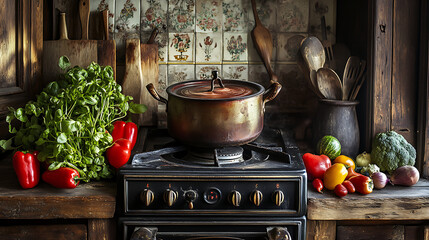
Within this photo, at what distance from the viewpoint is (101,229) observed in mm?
1402

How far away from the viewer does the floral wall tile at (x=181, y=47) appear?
1.98m

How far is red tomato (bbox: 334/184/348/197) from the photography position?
1383 millimetres

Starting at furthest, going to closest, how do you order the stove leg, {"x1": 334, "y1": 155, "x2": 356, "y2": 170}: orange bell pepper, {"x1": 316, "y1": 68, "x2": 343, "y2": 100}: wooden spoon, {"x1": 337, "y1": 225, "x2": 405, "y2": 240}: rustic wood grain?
{"x1": 316, "y1": 68, "x2": 343, "y2": 100}: wooden spoon → {"x1": 334, "y1": 155, "x2": 356, "y2": 170}: orange bell pepper → {"x1": 337, "y1": 225, "x2": 405, "y2": 240}: rustic wood grain → the stove leg

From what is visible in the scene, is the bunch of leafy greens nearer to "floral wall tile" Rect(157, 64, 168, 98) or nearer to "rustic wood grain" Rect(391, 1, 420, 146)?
"floral wall tile" Rect(157, 64, 168, 98)

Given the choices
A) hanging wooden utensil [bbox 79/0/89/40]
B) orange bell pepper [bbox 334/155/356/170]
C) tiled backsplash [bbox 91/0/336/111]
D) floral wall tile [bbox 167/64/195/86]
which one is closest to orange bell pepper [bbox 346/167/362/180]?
orange bell pepper [bbox 334/155/356/170]

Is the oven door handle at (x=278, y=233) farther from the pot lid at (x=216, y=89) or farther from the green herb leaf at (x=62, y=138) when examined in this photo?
the green herb leaf at (x=62, y=138)

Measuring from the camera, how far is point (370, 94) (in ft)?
5.41

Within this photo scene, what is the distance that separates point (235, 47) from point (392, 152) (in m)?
0.82

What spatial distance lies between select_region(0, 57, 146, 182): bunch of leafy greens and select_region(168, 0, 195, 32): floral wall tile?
0.54 meters

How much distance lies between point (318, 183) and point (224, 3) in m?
0.95

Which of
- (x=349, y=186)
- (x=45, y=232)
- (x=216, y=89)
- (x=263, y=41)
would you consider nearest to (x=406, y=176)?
(x=349, y=186)

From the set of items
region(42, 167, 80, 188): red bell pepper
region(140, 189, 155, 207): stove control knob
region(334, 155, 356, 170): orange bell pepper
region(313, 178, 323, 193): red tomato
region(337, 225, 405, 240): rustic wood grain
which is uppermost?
region(334, 155, 356, 170): orange bell pepper

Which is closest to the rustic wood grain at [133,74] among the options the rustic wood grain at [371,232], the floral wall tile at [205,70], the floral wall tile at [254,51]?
the floral wall tile at [205,70]

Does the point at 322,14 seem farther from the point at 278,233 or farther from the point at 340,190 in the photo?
the point at 278,233
